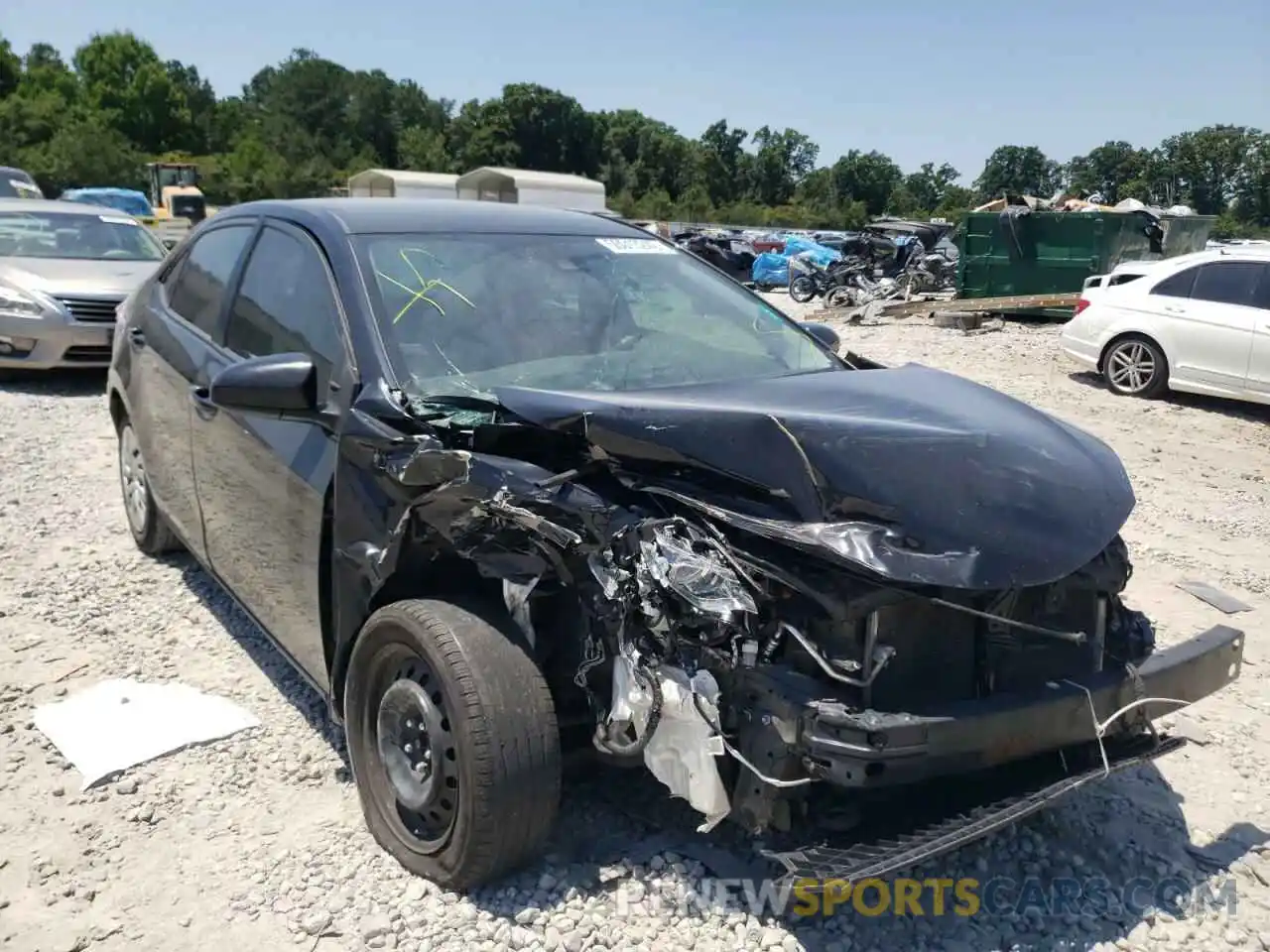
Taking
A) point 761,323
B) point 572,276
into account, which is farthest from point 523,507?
point 761,323

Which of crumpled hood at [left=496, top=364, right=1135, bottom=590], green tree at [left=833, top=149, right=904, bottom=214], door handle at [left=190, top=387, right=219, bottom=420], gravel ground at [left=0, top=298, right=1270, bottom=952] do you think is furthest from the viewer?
green tree at [left=833, top=149, right=904, bottom=214]

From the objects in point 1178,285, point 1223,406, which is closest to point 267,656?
point 1178,285

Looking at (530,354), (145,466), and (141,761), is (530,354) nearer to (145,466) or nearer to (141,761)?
(141,761)

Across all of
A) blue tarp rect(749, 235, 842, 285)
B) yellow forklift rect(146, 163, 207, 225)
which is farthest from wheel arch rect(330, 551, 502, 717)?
yellow forklift rect(146, 163, 207, 225)

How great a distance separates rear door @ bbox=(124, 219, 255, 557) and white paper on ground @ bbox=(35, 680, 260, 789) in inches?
24.2

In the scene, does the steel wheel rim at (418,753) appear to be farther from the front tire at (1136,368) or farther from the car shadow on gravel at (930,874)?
the front tire at (1136,368)

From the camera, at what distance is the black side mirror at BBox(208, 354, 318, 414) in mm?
3008

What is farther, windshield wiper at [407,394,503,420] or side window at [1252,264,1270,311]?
side window at [1252,264,1270,311]

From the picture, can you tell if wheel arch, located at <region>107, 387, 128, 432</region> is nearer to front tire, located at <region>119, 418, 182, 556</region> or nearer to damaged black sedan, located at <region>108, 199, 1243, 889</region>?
front tire, located at <region>119, 418, 182, 556</region>

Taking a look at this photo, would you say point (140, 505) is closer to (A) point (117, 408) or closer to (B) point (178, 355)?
(A) point (117, 408)

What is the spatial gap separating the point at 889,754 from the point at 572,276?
80.1 inches

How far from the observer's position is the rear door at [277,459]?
3.11 metres

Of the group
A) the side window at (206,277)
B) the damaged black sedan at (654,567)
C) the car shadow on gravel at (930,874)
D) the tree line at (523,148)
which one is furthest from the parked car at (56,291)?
the tree line at (523,148)

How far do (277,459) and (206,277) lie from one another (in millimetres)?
1457
